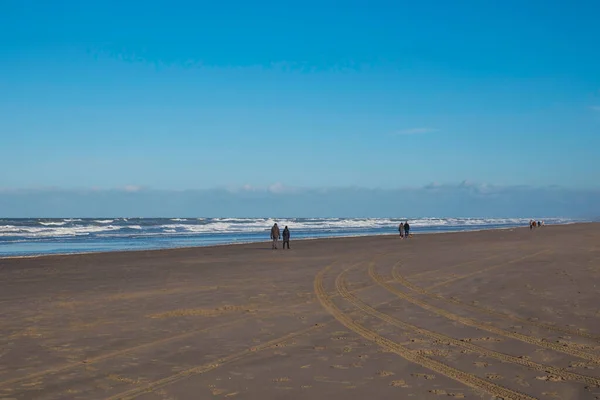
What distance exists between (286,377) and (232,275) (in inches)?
533

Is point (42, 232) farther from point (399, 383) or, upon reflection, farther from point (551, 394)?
point (551, 394)

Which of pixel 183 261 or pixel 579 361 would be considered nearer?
pixel 579 361

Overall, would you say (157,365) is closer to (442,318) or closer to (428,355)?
(428,355)

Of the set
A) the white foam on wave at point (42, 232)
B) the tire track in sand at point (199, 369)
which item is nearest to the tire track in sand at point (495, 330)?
the tire track in sand at point (199, 369)

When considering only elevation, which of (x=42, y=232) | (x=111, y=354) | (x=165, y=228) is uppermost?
(x=165, y=228)

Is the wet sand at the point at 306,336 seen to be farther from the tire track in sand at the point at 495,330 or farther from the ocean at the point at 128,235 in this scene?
the ocean at the point at 128,235

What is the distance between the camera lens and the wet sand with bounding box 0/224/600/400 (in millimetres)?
6969

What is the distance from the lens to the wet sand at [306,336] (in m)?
6.97

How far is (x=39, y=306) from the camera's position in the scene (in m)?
13.8

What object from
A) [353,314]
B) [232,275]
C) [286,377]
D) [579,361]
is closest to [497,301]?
[353,314]

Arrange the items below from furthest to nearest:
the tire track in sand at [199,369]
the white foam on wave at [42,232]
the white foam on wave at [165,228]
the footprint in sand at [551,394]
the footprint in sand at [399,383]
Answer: the white foam on wave at [165,228] → the white foam on wave at [42,232] → the footprint in sand at [399,383] → the tire track in sand at [199,369] → the footprint in sand at [551,394]

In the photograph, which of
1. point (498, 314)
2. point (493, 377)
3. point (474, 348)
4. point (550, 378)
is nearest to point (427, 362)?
point (493, 377)

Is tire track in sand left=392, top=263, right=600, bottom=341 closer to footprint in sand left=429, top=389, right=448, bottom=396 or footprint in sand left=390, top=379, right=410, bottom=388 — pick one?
footprint in sand left=429, top=389, right=448, bottom=396

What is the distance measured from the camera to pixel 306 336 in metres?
9.84
